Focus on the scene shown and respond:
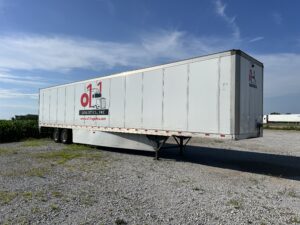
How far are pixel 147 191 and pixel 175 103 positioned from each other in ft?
15.5

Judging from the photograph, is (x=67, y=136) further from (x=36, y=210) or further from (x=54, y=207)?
(x=36, y=210)

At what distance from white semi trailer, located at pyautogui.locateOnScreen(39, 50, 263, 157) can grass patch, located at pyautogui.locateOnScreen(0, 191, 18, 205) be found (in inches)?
247

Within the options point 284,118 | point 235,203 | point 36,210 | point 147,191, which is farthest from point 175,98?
point 284,118

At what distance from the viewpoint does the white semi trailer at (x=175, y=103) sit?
10211mm

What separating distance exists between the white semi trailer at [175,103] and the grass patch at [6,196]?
6.29 m

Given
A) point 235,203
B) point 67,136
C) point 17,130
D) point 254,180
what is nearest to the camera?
point 235,203

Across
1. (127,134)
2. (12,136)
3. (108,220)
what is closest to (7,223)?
(108,220)

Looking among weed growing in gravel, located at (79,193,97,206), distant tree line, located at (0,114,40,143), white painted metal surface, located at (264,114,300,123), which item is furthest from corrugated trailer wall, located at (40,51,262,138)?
white painted metal surface, located at (264,114,300,123)

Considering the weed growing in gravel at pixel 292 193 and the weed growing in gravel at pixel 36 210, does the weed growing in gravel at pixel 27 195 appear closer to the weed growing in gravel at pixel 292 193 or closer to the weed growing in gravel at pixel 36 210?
the weed growing in gravel at pixel 36 210

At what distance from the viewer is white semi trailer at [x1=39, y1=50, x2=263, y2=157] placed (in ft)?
33.5

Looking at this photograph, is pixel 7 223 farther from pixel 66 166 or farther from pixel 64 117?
pixel 64 117

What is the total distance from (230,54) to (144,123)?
5.07m

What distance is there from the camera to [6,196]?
23.7 feet

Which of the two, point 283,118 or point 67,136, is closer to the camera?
point 67,136
